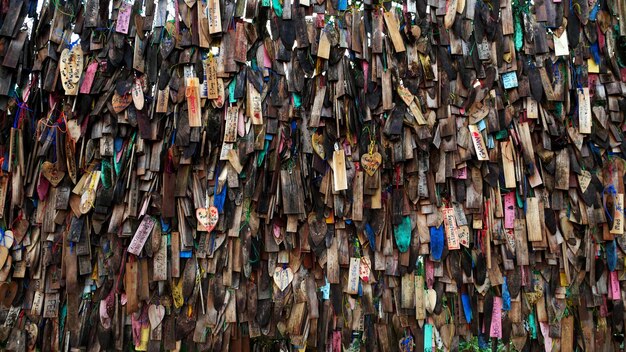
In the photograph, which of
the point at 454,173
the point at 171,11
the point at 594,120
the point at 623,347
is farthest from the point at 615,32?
the point at 171,11

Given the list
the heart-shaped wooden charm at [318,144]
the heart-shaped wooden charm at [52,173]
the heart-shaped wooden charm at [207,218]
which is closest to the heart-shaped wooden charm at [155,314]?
the heart-shaped wooden charm at [207,218]

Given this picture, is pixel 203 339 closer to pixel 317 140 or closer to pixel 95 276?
pixel 95 276

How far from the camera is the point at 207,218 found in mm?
2182

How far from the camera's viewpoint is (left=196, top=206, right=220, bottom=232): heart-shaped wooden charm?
7.15 ft

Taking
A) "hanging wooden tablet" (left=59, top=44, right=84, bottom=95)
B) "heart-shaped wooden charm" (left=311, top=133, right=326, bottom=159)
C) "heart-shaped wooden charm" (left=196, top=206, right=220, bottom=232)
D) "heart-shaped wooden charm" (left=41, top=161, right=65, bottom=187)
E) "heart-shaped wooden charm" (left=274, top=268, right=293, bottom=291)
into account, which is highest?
"hanging wooden tablet" (left=59, top=44, right=84, bottom=95)

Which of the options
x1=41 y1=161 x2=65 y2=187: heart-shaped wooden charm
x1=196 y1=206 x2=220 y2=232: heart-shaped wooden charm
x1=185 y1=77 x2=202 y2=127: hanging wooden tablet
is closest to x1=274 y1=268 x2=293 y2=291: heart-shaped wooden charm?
x1=196 y1=206 x2=220 y2=232: heart-shaped wooden charm

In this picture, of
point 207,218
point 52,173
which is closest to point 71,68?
point 52,173

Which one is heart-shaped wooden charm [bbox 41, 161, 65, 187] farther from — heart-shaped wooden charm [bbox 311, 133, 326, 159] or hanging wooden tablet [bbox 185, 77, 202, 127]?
heart-shaped wooden charm [bbox 311, 133, 326, 159]

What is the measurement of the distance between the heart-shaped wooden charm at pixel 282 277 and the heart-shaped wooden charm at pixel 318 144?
0.42m

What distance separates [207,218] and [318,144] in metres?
0.47

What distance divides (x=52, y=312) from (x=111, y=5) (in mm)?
1113

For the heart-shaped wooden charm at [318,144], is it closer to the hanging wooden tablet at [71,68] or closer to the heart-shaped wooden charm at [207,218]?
the heart-shaped wooden charm at [207,218]

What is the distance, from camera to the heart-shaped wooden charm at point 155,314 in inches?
86.4

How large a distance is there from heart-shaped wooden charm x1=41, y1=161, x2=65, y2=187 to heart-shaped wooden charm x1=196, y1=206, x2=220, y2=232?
51cm
